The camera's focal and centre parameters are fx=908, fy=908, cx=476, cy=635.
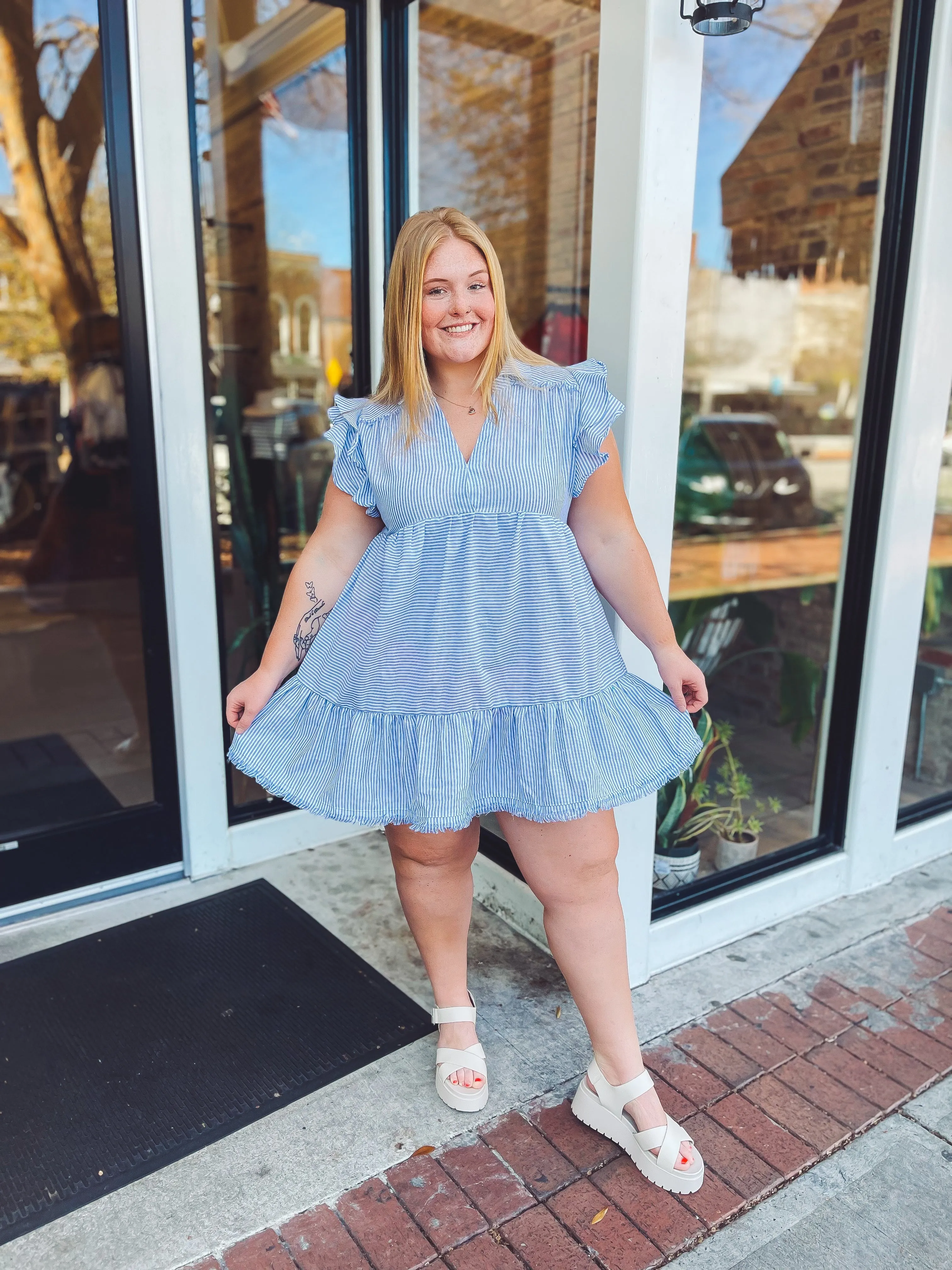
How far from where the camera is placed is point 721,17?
160 centimetres

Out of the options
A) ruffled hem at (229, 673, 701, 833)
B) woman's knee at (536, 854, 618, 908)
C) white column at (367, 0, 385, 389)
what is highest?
white column at (367, 0, 385, 389)

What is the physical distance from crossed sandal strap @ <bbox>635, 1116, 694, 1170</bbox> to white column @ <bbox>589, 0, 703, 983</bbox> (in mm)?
875

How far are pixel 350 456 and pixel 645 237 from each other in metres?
0.72

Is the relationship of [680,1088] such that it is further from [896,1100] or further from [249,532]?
[249,532]

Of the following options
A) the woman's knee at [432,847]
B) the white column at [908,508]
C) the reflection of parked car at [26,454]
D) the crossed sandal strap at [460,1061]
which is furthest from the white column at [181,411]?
the reflection of parked car at [26,454]

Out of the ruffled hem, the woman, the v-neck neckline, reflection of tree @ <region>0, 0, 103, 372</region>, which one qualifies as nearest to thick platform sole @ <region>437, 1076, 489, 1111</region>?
the woman

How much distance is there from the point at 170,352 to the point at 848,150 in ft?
7.92

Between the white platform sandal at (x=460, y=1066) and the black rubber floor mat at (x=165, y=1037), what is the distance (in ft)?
0.53

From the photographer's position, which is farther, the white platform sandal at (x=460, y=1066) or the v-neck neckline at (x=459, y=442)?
the white platform sandal at (x=460, y=1066)

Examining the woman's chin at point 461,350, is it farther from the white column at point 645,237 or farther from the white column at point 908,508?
the white column at point 908,508

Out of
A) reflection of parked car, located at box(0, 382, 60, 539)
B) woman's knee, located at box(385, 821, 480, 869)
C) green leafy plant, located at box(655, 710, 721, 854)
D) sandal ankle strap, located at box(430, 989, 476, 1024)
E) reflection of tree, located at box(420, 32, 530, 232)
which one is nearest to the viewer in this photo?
woman's knee, located at box(385, 821, 480, 869)

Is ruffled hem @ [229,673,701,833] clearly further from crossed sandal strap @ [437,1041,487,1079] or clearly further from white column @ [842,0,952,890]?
white column @ [842,0,952,890]

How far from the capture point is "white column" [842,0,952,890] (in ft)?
7.17

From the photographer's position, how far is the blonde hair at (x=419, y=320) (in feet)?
4.90
